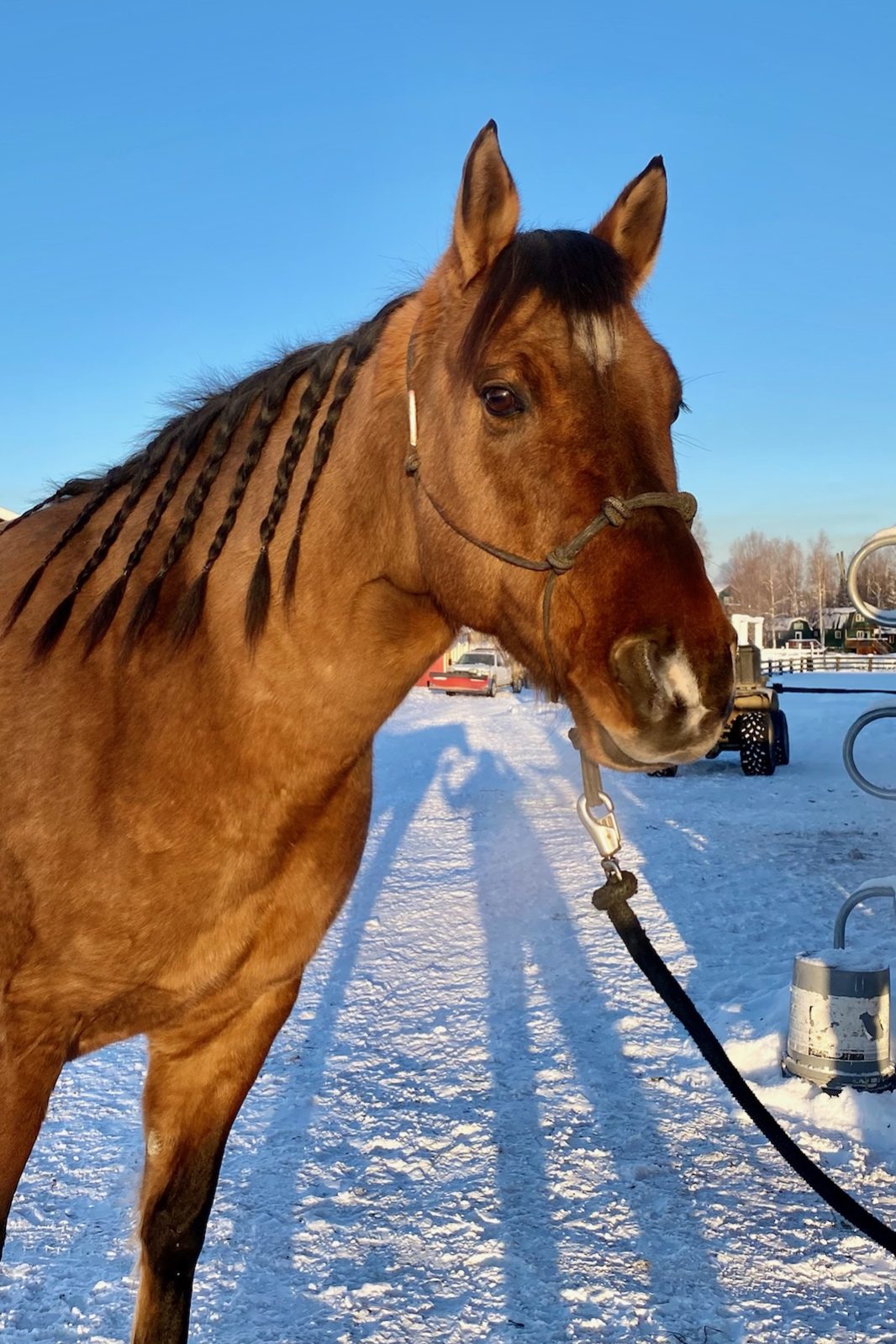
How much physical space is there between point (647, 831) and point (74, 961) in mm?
8354

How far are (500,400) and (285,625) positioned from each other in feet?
2.32

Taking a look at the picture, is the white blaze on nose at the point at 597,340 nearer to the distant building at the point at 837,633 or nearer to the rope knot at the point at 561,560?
the rope knot at the point at 561,560

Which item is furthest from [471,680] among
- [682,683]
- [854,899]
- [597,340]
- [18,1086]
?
[682,683]

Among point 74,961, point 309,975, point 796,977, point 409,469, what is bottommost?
point 309,975

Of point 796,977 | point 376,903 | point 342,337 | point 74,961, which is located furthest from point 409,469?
point 376,903

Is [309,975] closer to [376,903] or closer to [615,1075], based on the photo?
[376,903]

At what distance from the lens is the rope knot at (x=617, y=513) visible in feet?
5.27

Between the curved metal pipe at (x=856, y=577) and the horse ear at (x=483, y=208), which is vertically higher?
the horse ear at (x=483, y=208)

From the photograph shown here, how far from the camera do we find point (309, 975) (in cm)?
586

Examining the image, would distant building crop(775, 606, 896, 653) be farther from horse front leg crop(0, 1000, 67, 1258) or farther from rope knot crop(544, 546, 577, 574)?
horse front leg crop(0, 1000, 67, 1258)

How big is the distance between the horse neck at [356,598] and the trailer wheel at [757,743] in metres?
12.3

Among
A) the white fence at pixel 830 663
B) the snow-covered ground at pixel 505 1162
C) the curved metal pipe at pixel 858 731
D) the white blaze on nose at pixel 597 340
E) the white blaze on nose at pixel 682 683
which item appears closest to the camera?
the white blaze on nose at pixel 682 683

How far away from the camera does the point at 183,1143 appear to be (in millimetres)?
2488

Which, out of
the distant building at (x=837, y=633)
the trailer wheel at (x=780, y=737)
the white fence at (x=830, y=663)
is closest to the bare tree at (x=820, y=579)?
the distant building at (x=837, y=633)
